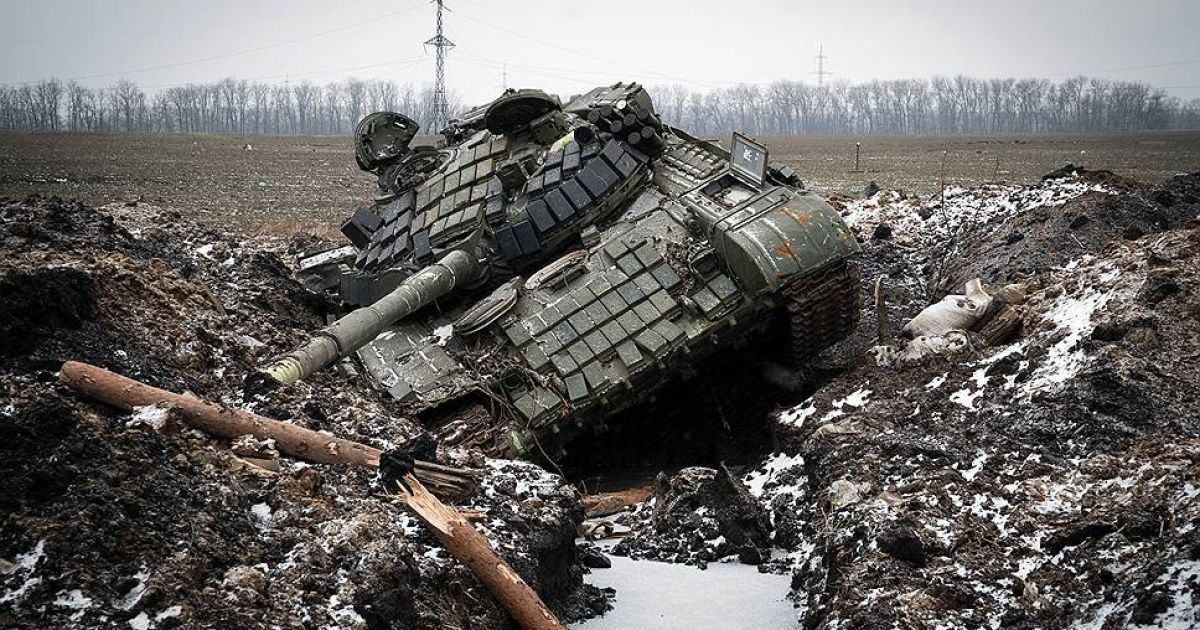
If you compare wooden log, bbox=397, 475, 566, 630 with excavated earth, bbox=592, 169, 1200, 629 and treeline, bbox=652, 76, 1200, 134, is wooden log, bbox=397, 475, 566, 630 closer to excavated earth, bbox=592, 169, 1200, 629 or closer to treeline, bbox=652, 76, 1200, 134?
excavated earth, bbox=592, 169, 1200, 629

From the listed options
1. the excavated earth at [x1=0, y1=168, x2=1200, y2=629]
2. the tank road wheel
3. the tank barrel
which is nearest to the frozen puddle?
the excavated earth at [x1=0, y1=168, x2=1200, y2=629]

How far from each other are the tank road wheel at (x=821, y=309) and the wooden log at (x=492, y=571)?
5.89 m

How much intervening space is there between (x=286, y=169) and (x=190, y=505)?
36861 mm

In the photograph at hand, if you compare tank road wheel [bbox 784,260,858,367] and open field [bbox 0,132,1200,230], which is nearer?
tank road wheel [bbox 784,260,858,367]

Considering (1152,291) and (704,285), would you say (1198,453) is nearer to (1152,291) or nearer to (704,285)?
(1152,291)

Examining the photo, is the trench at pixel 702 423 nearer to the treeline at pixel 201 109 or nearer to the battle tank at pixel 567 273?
the battle tank at pixel 567 273

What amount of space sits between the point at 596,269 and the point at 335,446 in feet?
16.7

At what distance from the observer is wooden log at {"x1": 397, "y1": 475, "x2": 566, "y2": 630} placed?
288 inches

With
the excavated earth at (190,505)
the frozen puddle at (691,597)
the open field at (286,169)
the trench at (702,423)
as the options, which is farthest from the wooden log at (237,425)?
the open field at (286,169)

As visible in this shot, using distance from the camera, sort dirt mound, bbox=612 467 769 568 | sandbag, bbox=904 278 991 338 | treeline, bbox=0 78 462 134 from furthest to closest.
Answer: treeline, bbox=0 78 462 134
sandbag, bbox=904 278 991 338
dirt mound, bbox=612 467 769 568

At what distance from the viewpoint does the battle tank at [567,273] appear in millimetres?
11680

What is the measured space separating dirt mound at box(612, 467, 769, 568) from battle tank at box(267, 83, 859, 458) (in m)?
1.53

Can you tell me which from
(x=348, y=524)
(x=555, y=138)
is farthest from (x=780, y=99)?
(x=348, y=524)

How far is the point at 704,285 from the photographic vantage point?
12.6 metres
